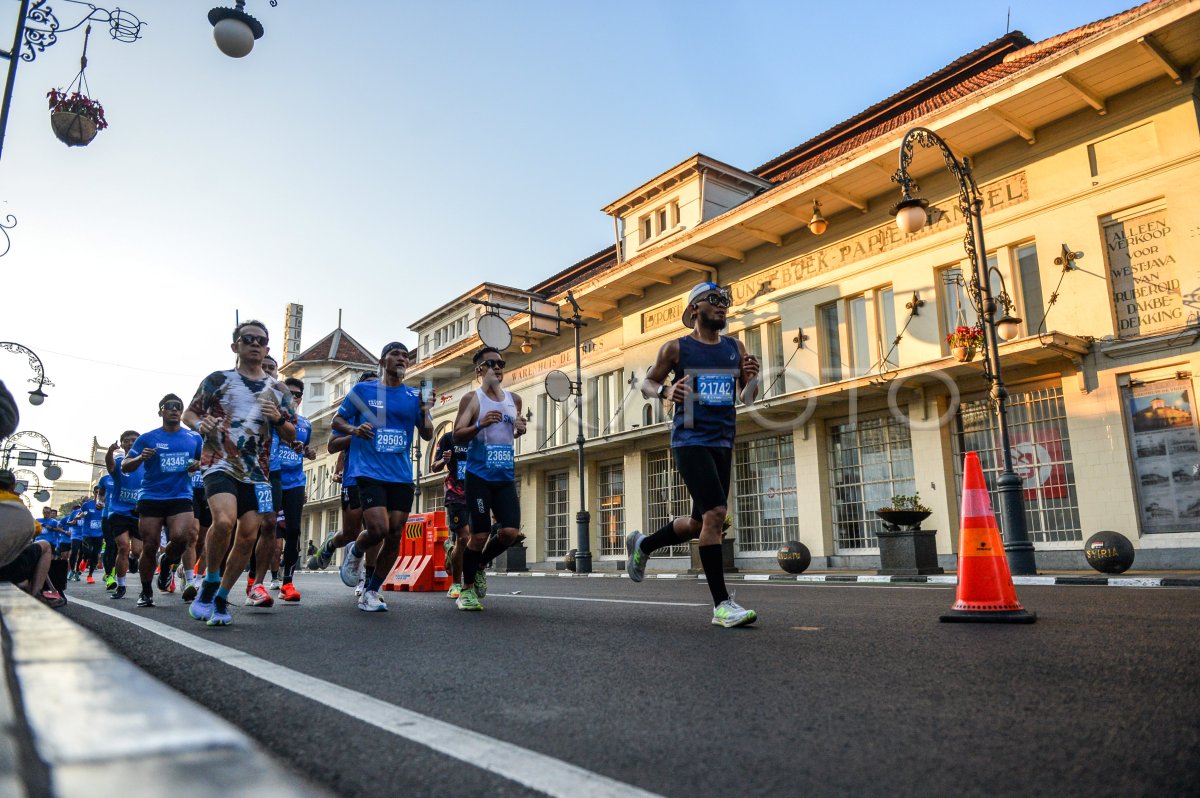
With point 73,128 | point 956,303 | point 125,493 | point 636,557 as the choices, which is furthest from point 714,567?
point 956,303

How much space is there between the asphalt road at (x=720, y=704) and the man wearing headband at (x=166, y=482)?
159 inches

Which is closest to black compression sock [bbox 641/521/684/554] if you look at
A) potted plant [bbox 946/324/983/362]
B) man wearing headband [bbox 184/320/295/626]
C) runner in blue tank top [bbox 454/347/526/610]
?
runner in blue tank top [bbox 454/347/526/610]

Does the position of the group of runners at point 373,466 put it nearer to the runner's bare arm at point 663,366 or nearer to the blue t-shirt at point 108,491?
the runner's bare arm at point 663,366

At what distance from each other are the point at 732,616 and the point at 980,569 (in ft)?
5.99

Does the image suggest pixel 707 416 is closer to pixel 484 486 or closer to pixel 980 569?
pixel 980 569

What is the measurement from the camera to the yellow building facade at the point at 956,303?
14.4m

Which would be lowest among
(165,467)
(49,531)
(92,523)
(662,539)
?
(662,539)

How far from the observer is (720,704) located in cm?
285

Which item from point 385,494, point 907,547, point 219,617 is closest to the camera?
point 219,617

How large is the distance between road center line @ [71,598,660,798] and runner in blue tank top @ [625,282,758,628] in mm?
2790

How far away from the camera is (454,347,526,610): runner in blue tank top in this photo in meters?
7.44

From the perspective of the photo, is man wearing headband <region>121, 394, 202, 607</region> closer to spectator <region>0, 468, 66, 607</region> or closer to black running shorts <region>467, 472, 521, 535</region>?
spectator <region>0, 468, 66, 607</region>

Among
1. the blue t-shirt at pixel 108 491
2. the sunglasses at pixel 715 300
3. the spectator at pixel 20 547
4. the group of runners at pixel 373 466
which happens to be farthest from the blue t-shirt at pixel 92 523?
the sunglasses at pixel 715 300

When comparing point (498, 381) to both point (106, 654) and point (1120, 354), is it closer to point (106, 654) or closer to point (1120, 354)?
point (106, 654)
